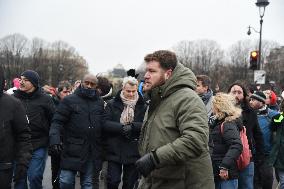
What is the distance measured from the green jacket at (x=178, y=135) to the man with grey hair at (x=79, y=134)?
2357 millimetres

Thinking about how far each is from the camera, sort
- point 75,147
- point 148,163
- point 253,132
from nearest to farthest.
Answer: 1. point 148,163
2. point 75,147
3. point 253,132

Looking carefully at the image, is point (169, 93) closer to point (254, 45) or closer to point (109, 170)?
point (109, 170)

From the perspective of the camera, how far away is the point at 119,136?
5.91 metres

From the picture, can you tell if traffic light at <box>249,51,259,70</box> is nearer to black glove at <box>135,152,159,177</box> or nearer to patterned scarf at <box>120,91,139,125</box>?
patterned scarf at <box>120,91,139,125</box>

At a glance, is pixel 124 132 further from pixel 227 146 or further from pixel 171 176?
pixel 171 176

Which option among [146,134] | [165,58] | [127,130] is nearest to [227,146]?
[127,130]

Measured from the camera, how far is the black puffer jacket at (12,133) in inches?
167

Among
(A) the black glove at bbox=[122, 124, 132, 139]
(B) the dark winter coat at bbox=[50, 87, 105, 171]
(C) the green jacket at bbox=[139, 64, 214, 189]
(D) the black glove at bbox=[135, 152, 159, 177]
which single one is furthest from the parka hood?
(B) the dark winter coat at bbox=[50, 87, 105, 171]

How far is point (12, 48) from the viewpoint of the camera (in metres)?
79.4

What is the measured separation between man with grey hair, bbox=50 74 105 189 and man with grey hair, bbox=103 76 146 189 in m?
0.19

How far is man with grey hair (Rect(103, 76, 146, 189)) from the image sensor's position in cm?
584

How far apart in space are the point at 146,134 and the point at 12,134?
160 centimetres

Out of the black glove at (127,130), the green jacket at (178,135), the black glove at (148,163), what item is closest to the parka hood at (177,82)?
the green jacket at (178,135)

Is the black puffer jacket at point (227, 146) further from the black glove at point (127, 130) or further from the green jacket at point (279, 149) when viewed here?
the green jacket at point (279, 149)
